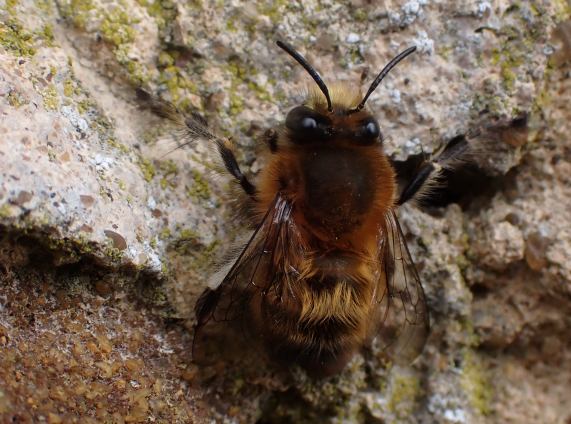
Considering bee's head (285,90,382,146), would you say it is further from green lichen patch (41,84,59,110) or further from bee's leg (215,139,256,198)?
green lichen patch (41,84,59,110)

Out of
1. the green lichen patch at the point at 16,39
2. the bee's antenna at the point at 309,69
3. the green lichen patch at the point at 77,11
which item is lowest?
the green lichen patch at the point at 16,39

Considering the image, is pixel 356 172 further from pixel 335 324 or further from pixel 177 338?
pixel 177 338

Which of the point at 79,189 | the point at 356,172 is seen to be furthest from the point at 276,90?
the point at 79,189

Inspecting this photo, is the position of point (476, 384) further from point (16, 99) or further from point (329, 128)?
point (16, 99)

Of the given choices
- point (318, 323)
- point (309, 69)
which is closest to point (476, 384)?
point (318, 323)

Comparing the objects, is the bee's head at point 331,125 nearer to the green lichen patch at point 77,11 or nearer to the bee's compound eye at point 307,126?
the bee's compound eye at point 307,126

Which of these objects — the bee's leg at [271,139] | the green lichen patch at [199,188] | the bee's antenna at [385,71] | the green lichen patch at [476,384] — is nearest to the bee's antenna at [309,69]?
the bee's antenna at [385,71]
